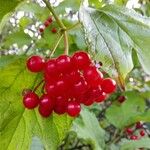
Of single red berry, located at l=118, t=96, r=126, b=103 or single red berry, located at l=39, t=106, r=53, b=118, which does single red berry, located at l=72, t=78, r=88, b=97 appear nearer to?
single red berry, located at l=39, t=106, r=53, b=118

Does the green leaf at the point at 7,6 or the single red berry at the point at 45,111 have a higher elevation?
the green leaf at the point at 7,6

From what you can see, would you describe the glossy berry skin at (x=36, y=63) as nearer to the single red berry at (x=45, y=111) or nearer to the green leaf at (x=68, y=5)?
the single red berry at (x=45, y=111)

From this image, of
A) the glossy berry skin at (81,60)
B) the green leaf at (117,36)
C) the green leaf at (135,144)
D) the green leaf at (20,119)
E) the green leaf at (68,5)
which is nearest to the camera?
the green leaf at (117,36)

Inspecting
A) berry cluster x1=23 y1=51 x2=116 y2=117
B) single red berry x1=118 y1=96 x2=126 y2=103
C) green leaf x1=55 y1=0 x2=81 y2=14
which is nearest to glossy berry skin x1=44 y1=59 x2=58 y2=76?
berry cluster x1=23 y1=51 x2=116 y2=117

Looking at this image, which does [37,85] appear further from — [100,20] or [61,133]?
[100,20]

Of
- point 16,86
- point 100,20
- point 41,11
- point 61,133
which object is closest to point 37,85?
point 16,86

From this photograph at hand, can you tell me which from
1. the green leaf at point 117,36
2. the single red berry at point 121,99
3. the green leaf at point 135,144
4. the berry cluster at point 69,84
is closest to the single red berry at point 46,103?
the berry cluster at point 69,84
